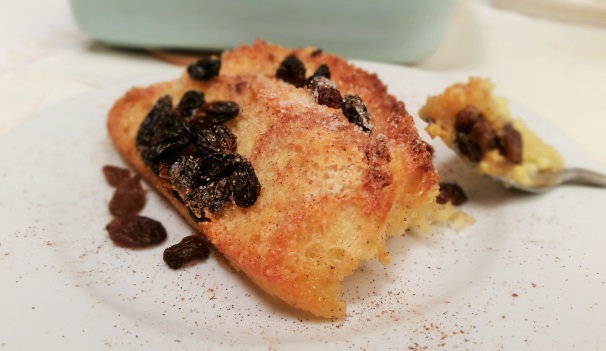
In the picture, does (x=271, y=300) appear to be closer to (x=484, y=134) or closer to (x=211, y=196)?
(x=211, y=196)

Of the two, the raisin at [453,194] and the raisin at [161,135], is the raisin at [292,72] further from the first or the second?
the raisin at [453,194]

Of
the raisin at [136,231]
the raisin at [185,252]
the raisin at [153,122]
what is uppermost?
the raisin at [153,122]

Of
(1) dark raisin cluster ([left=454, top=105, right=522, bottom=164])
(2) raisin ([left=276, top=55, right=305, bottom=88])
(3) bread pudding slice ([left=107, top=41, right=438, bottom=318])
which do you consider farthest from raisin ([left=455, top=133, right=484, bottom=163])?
(2) raisin ([left=276, top=55, right=305, bottom=88])

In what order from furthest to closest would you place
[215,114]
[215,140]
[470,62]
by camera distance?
[470,62] < [215,114] < [215,140]

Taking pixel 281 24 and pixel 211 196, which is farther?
pixel 281 24

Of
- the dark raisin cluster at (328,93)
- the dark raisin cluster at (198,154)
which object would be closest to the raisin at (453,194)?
the dark raisin cluster at (328,93)

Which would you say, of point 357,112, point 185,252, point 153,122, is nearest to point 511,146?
point 357,112

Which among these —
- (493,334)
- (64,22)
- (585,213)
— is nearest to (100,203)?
(493,334)
